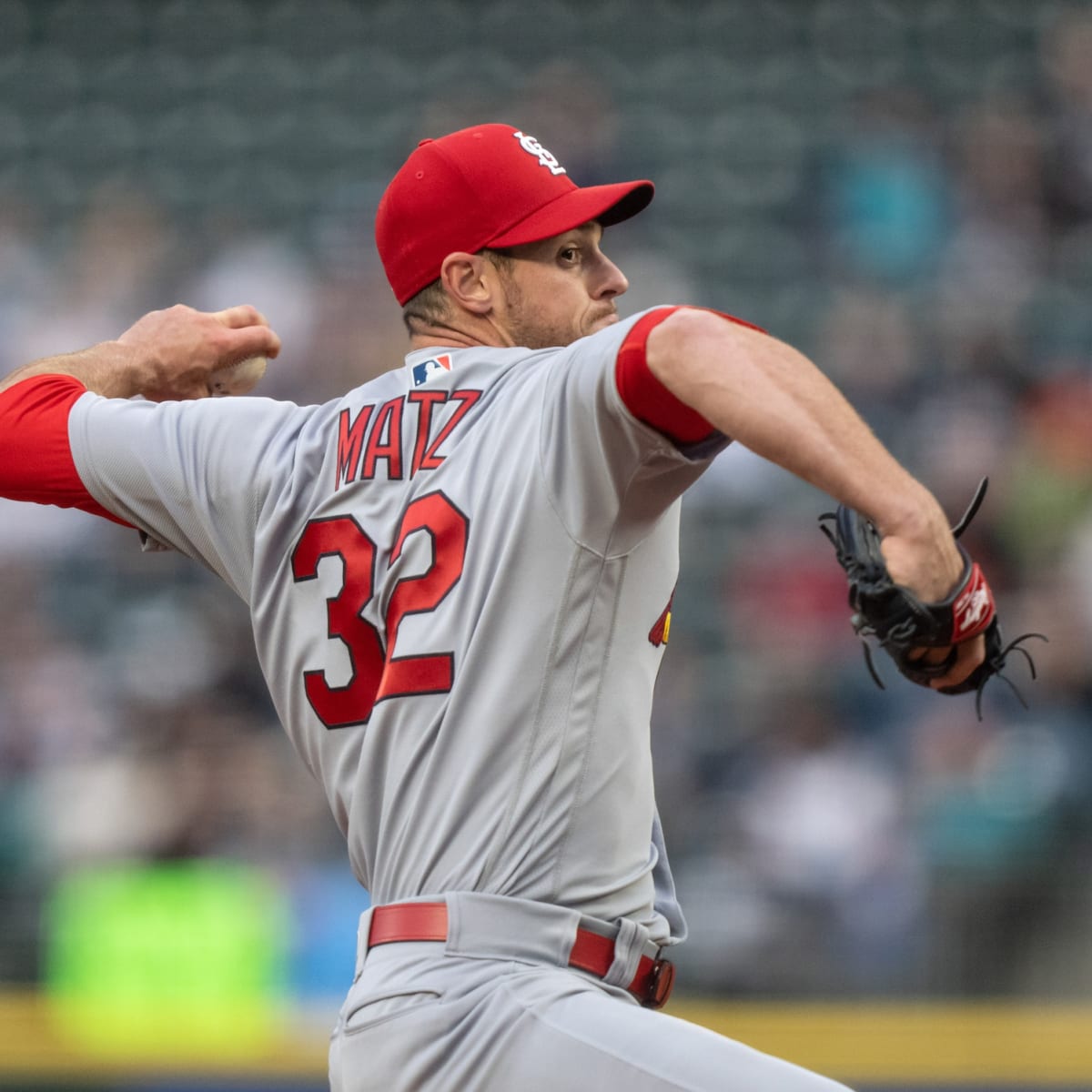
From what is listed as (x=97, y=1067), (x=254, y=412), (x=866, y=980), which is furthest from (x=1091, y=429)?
(x=254, y=412)

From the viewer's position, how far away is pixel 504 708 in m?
2.31

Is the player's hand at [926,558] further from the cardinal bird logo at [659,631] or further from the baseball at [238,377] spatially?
the baseball at [238,377]

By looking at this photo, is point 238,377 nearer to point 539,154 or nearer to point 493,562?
point 539,154

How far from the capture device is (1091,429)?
7.22m

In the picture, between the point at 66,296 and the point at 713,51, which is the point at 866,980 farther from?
the point at 713,51

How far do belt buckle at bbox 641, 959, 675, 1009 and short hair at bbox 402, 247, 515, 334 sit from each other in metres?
1.03

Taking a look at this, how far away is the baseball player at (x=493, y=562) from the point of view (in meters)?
2.12

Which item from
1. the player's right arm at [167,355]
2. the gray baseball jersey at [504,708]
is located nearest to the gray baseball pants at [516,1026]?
the gray baseball jersey at [504,708]

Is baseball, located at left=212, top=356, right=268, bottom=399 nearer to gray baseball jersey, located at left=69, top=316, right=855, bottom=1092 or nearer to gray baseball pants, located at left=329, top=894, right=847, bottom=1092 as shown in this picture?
gray baseball jersey, located at left=69, top=316, right=855, bottom=1092

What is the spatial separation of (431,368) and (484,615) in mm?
459

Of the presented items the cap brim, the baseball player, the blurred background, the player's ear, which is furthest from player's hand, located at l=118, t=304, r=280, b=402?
the blurred background

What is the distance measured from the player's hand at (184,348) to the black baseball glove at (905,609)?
1274 mm

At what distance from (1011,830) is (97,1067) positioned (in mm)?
3173

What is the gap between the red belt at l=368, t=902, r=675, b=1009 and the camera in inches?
91.1
